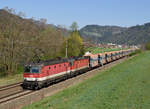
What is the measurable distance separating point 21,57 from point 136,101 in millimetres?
25602

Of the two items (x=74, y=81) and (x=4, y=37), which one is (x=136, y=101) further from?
(x=4, y=37)

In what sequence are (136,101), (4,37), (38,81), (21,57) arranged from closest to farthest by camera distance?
(136,101)
(38,81)
(4,37)
(21,57)

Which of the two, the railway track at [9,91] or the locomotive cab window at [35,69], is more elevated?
the locomotive cab window at [35,69]

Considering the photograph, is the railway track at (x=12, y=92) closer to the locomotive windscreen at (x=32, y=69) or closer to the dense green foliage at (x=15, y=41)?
the locomotive windscreen at (x=32, y=69)

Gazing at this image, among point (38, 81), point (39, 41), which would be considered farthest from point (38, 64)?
point (39, 41)

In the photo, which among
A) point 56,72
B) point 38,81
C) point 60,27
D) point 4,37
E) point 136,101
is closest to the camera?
point 136,101

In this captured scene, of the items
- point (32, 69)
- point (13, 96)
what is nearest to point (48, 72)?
point (32, 69)

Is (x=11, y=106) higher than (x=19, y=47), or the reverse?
(x=19, y=47)

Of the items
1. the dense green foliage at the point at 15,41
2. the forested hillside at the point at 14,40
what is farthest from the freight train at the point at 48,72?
the forested hillside at the point at 14,40

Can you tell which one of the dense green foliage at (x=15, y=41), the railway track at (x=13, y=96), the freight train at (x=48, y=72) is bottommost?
the railway track at (x=13, y=96)

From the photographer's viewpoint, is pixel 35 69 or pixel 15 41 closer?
pixel 35 69

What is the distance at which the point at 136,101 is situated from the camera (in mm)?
16016

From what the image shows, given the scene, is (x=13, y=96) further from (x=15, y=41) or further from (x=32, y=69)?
(x=15, y=41)

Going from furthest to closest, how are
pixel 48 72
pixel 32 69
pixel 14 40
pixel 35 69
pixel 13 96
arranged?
pixel 14 40
pixel 48 72
pixel 32 69
pixel 35 69
pixel 13 96
